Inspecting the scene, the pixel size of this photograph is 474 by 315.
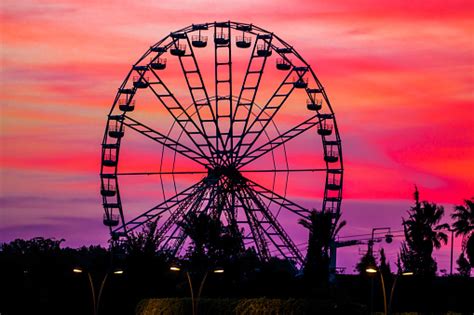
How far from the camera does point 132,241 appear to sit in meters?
121

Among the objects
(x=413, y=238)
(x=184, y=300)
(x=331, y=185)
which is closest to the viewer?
(x=184, y=300)

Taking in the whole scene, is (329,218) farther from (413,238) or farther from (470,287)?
(470,287)

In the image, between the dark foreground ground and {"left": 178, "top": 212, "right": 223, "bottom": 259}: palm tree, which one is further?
{"left": 178, "top": 212, "right": 223, "bottom": 259}: palm tree

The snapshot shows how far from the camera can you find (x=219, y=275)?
382ft

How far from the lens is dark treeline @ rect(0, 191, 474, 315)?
4345 inches

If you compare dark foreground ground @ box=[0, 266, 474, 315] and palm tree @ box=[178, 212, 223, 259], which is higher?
palm tree @ box=[178, 212, 223, 259]

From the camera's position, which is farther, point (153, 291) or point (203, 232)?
point (203, 232)

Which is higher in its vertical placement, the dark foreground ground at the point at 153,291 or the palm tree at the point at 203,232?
the palm tree at the point at 203,232

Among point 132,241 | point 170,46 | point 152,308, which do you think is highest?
point 170,46

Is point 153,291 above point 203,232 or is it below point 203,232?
below

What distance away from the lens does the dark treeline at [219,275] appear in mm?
110375

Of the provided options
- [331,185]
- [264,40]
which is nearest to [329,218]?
[331,185]

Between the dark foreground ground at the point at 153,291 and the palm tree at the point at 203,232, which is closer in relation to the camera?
the dark foreground ground at the point at 153,291

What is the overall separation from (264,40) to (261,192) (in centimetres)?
1372
